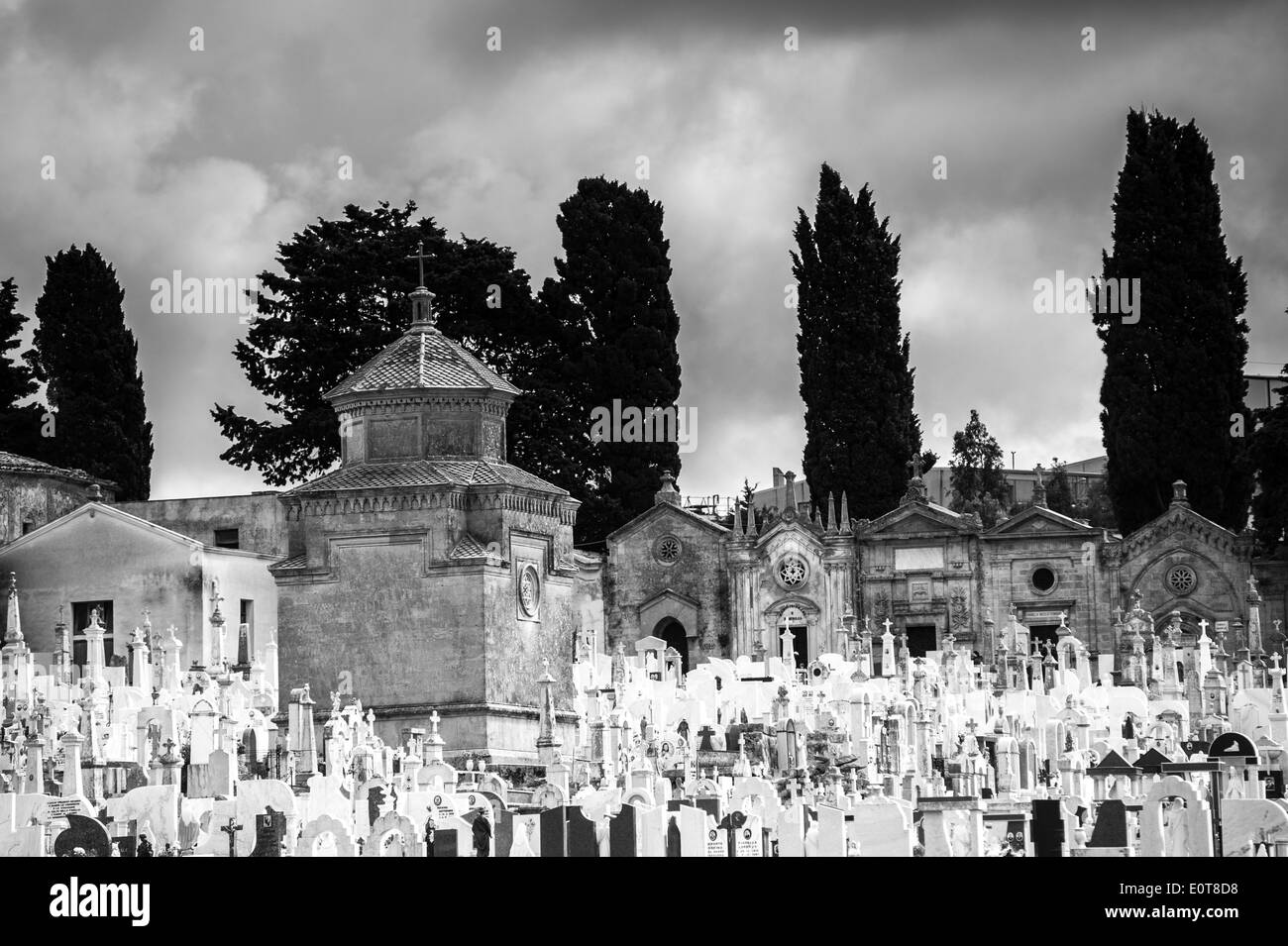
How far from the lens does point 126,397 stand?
47219mm

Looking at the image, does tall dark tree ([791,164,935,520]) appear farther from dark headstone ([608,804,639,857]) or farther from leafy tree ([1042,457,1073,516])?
dark headstone ([608,804,639,857])

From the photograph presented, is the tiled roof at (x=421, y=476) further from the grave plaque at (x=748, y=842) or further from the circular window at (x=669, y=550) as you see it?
the grave plaque at (x=748, y=842)

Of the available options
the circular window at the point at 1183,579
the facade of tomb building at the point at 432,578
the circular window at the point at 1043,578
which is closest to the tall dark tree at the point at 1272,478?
the circular window at the point at 1183,579

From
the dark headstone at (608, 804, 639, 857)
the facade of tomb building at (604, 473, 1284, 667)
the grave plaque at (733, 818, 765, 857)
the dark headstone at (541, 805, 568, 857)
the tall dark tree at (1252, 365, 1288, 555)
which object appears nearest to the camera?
the dark headstone at (608, 804, 639, 857)

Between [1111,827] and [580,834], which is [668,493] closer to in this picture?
[580,834]

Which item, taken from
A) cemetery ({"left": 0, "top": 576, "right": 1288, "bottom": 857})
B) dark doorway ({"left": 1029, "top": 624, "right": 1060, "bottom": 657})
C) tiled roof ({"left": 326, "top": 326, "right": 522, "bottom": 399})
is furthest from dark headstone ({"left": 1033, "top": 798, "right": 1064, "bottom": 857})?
dark doorway ({"left": 1029, "top": 624, "right": 1060, "bottom": 657})

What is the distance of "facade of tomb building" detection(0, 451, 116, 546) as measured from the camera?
4122 centimetres

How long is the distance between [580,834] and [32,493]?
89.3 ft

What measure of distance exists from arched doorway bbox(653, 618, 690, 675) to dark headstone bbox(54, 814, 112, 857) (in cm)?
2839

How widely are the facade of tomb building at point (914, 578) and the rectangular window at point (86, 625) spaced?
10690 mm

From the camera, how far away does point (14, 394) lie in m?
49.9

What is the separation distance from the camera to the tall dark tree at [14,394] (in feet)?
157

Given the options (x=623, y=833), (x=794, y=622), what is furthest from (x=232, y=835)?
(x=794, y=622)
